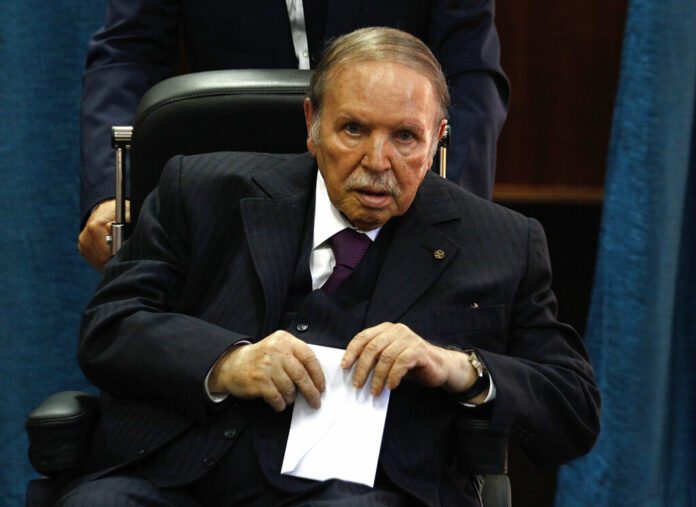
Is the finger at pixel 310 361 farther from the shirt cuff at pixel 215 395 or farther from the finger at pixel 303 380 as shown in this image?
the shirt cuff at pixel 215 395

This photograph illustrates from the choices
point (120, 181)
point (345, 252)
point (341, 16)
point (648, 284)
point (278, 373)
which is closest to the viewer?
point (278, 373)

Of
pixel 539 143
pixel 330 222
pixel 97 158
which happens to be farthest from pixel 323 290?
pixel 539 143

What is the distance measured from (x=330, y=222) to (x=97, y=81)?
2.46 ft

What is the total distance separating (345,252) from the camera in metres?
1.69

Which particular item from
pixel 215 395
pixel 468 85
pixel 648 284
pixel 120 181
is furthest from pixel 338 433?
pixel 648 284

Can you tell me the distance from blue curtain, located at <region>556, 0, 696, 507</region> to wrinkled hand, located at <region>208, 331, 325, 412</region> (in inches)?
49.5

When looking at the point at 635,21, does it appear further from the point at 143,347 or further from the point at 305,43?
the point at 143,347

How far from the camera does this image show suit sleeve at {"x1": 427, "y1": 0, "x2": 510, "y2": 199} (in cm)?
216

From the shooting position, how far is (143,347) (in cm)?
157

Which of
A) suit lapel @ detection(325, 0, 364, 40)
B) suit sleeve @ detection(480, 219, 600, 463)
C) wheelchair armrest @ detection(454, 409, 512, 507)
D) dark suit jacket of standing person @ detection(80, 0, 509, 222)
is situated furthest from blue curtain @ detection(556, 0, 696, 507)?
wheelchair armrest @ detection(454, 409, 512, 507)

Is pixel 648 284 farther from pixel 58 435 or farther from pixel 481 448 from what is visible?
pixel 58 435

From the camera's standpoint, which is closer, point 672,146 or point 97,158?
point 97,158

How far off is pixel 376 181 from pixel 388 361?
0.31 meters

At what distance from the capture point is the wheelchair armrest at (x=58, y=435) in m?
1.54
